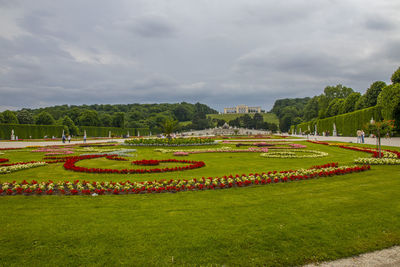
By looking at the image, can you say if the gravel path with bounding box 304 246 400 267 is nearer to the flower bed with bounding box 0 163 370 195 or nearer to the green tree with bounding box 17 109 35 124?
the flower bed with bounding box 0 163 370 195

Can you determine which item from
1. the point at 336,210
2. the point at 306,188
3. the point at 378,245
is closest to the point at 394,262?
the point at 378,245

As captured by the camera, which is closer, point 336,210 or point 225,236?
point 225,236

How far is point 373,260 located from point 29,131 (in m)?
49.1

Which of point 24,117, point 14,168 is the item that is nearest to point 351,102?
point 14,168

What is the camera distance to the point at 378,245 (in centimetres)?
338

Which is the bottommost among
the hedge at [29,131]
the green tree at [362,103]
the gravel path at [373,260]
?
the gravel path at [373,260]

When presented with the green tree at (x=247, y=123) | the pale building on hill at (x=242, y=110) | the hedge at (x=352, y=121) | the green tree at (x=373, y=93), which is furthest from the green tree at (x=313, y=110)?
the pale building on hill at (x=242, y=110)

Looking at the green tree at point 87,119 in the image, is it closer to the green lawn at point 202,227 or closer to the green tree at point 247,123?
the green tree at point 247,123

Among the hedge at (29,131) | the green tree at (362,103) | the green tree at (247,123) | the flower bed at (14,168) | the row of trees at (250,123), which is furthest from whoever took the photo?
the green tree at (247,123)

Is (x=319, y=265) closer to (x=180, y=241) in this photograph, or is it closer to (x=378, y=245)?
(x=378, y=245)

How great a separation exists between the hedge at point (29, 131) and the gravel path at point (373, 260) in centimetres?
4633

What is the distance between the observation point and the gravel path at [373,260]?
3.02 metres

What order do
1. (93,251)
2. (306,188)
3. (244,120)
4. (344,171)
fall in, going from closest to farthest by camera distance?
1. (93,251)
2. (306,188)
3. (344,171)
4. (244,120)

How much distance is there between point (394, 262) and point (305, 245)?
0.99 m
